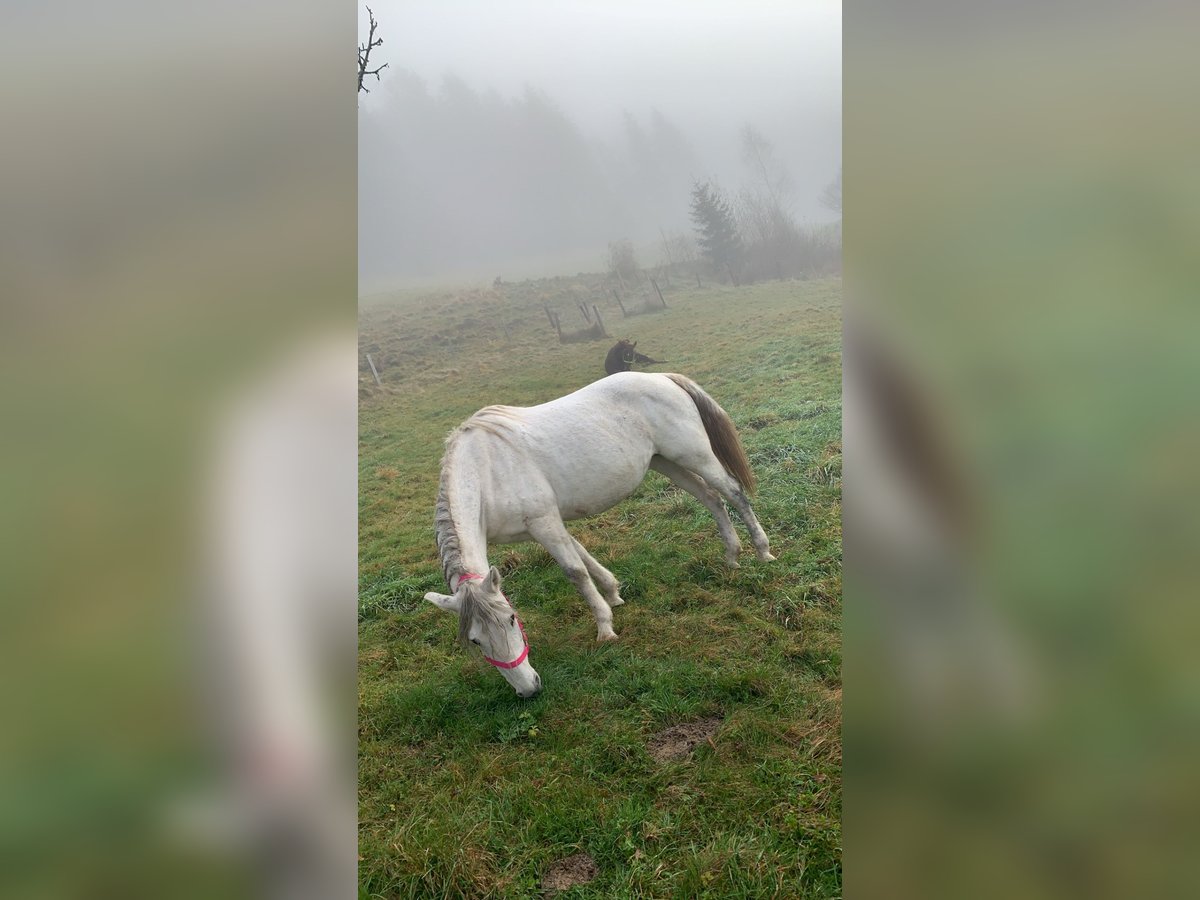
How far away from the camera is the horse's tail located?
5.20 metres

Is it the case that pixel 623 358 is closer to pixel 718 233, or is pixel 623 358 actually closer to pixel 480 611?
pixel 718 233

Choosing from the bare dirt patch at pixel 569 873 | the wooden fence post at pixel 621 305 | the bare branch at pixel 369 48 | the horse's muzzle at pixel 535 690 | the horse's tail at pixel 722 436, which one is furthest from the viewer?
the wooden fence post at pixel 621 305

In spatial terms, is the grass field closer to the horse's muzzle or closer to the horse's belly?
the horse's muzzle

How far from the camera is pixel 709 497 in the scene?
5.35m

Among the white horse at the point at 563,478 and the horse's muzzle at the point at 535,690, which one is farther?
the horse's muzzle at the point at 535,690

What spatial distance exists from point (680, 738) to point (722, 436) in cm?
234

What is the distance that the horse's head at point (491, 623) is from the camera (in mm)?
3707
